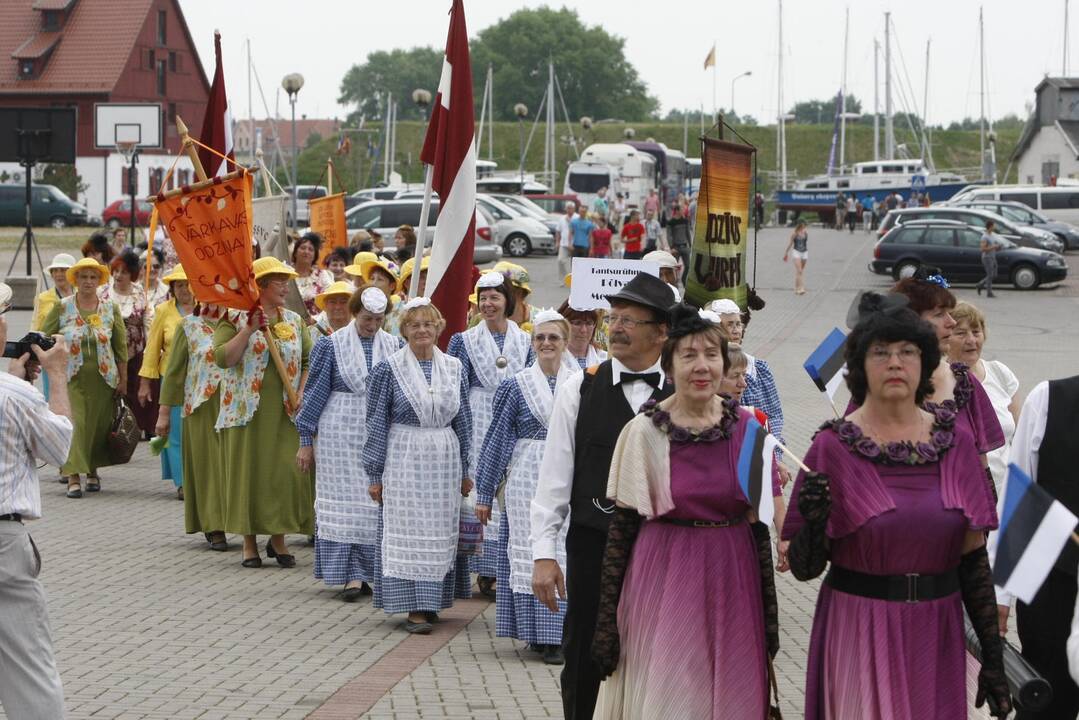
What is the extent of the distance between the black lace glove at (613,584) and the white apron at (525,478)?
9.04ft

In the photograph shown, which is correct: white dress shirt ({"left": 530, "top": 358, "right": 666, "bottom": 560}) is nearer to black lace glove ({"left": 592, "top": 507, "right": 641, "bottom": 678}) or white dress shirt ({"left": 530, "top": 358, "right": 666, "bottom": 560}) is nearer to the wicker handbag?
black lace glove ({"left": 592, "top": 507, "right": 641, "bottom": 678})

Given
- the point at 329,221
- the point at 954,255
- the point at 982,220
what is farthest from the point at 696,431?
the point at 982,220

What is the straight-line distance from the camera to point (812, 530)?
183 inches

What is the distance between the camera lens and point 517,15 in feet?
440

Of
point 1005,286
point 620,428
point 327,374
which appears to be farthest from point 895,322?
point 1005,286

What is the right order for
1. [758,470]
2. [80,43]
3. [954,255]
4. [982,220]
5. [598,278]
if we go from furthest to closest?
[80,43], [982,220], [954,255], [598,278], [758,470]

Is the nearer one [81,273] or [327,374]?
[327,374]

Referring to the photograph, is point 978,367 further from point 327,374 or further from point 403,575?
point 327,374

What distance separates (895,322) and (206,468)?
23.1 feet

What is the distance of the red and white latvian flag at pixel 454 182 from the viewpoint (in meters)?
11.0

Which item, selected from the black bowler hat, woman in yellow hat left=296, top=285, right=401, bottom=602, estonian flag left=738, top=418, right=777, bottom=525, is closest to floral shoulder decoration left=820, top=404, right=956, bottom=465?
estonian flag left=738, top=418, right=777, bottom=525

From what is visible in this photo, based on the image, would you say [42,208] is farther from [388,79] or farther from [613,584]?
[388,79]

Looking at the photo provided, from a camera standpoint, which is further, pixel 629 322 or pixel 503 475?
pixel 503 475

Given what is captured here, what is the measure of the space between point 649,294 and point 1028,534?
1931mm
